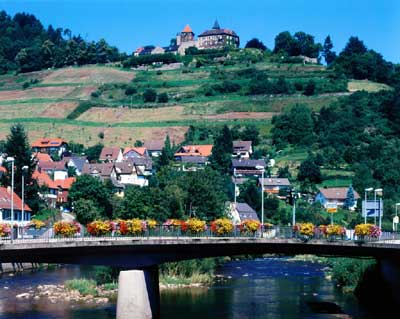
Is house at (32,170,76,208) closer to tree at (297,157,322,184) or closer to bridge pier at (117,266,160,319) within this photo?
tree at (297,157,322,184)

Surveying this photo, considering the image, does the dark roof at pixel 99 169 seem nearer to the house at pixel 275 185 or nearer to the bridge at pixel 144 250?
the house at pixel 275 185

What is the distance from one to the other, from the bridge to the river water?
4.09 m

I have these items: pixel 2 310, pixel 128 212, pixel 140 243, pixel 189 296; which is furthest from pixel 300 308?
pixel 128 212

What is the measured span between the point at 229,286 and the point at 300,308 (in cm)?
1262

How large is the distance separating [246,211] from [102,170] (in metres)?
39.4

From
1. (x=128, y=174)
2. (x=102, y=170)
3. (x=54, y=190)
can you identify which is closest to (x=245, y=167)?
(x=128, y=174)

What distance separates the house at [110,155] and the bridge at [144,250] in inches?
4582

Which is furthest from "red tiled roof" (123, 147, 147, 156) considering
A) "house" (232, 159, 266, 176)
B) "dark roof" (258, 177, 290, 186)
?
"dark roof" (258, 177, 290, 186)

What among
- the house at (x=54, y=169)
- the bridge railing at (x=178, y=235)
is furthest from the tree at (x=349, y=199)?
the bridge railing at (x=178, y=235)

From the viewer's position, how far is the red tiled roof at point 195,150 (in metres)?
169

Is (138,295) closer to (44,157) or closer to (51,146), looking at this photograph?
(44,157)

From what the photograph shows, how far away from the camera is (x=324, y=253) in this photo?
58.9 metres

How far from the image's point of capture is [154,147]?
182 meters

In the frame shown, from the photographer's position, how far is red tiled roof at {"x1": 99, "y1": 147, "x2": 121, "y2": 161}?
571 feet
